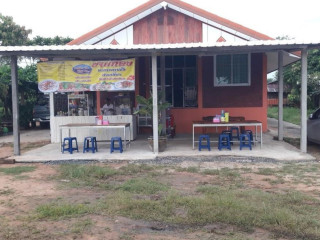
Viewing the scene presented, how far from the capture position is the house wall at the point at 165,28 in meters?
14.2

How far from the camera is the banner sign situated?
10391mm

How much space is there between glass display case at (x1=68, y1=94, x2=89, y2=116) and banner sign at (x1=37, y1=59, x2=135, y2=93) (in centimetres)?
284

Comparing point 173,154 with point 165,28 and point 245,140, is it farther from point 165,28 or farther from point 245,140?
point 165,28

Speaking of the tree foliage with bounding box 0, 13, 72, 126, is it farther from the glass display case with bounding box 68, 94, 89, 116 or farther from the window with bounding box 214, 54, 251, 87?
the window with bounding box 214, 54, 251, 87

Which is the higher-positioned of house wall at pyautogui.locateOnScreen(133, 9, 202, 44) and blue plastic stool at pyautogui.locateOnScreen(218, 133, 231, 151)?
house wall at pyautogui.locateOnScreen(133, 9, 202, 44)

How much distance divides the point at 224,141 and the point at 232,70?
4.45 m

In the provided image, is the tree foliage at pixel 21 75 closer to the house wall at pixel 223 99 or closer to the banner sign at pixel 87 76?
the banner sign at pixel 87 76

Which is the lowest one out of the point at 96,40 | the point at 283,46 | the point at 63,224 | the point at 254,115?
the point at 63,224

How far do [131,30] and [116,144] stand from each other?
4870 mm

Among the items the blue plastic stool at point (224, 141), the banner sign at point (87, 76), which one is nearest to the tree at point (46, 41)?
the banner sign at point (87, 76)

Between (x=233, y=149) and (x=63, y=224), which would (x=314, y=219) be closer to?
(x=63, y=224)

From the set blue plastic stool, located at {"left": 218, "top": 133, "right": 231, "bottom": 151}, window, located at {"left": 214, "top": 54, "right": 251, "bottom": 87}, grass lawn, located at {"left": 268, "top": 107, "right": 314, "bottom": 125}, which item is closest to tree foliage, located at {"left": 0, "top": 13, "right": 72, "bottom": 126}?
window, located at {"left": 214, "top": 54, "right": 251, "bottom": 87}

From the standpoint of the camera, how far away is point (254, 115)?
46.9 ft

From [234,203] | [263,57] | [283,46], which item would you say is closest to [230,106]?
[263,57]
